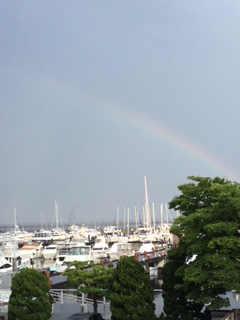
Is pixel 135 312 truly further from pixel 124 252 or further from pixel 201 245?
pixel 124 252

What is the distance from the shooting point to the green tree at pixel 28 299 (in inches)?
941

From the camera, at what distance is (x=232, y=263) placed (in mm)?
21500

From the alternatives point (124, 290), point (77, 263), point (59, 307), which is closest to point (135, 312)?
point (124, 290)

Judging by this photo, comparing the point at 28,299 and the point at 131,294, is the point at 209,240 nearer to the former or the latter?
the point at 131,294

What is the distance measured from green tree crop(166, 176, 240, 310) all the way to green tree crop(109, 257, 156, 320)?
5.08 ft

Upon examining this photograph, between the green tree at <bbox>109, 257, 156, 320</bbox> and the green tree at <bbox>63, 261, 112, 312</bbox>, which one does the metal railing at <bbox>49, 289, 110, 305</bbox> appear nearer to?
the green tree at <bbox>63, 261, 112, 312</bbox>

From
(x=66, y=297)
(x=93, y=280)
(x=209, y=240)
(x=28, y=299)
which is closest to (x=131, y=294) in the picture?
(x=209, y=240)

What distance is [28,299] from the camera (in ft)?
79.0

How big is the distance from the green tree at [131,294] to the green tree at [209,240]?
155 centimetres

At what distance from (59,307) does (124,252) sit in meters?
59.3

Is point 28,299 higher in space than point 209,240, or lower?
lower

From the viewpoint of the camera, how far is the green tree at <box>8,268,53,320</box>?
23.9 metres

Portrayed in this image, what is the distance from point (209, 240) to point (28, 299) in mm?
8946

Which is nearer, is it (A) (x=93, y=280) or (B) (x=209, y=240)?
(B) (x=209, y=240)
